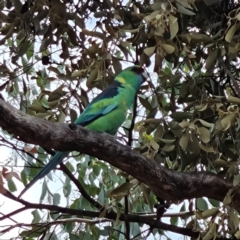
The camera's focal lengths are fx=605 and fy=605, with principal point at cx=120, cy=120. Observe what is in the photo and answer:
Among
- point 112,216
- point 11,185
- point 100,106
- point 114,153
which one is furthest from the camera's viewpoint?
point 11,185

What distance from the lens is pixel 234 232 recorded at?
2191mm

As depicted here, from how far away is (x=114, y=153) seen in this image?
1979mm

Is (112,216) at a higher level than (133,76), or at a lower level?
lower

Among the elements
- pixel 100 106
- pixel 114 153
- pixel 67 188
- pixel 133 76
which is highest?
pixel 133 76

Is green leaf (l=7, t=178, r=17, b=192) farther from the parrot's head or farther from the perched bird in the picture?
the parrot's head

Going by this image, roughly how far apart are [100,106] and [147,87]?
23cm

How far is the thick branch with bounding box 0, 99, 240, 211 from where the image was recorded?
1726 mm

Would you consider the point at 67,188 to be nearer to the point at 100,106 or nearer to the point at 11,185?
the point at 11,185

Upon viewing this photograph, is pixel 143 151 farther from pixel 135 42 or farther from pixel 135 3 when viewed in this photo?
pixel 135 3

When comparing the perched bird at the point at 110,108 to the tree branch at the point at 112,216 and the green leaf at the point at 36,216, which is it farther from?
the green leaf at the point at 36,216

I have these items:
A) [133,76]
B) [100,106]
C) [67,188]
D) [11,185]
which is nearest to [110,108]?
[100,106]

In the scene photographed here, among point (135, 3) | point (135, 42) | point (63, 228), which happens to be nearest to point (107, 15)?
Result: point (135, 3)

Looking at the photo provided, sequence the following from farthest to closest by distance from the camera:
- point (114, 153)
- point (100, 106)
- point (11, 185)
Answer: point (11, 185) → point (100, 106) → point (114, 153)

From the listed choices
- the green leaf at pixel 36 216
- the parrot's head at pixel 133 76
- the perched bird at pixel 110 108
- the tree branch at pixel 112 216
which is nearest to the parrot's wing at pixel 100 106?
the perched bird at pixel 110 108
